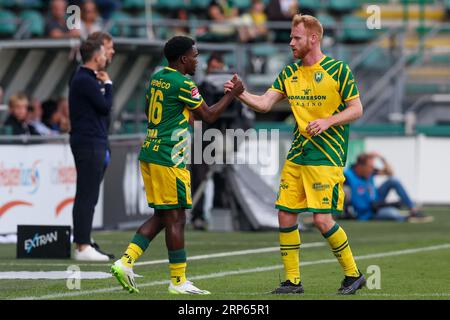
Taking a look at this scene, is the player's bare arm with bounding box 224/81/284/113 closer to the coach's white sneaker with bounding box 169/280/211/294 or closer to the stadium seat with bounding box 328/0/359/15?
the coach's white sneaker with bounding box 169/280/211/294

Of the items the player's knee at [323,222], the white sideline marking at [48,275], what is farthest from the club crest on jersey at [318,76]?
the white sideline marking at [48,275]

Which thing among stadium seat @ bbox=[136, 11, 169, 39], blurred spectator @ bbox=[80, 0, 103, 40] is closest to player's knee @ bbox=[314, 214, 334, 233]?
blurred spectator @ bbox=[80, 0, 103, 40]

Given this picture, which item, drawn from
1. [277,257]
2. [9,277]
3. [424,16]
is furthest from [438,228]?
[424,16]

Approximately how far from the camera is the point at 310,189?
988 centimetres

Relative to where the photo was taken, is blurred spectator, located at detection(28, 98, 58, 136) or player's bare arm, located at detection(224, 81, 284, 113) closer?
player's bare arm, located at detection(224, 81, 284, 113)

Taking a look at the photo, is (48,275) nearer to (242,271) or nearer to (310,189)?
(242,271)

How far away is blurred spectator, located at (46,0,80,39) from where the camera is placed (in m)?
20.7

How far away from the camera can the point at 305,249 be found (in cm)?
1457

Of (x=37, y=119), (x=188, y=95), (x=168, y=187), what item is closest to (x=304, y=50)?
(x=188, y=95)

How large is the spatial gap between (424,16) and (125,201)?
11.8 meters

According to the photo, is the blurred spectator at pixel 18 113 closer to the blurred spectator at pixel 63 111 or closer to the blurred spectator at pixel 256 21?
the blurred spectator at pixel 63 111

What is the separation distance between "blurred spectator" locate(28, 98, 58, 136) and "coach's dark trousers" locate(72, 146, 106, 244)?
476cm

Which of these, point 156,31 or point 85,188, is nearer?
point 85,188

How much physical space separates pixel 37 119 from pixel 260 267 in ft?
23.5
